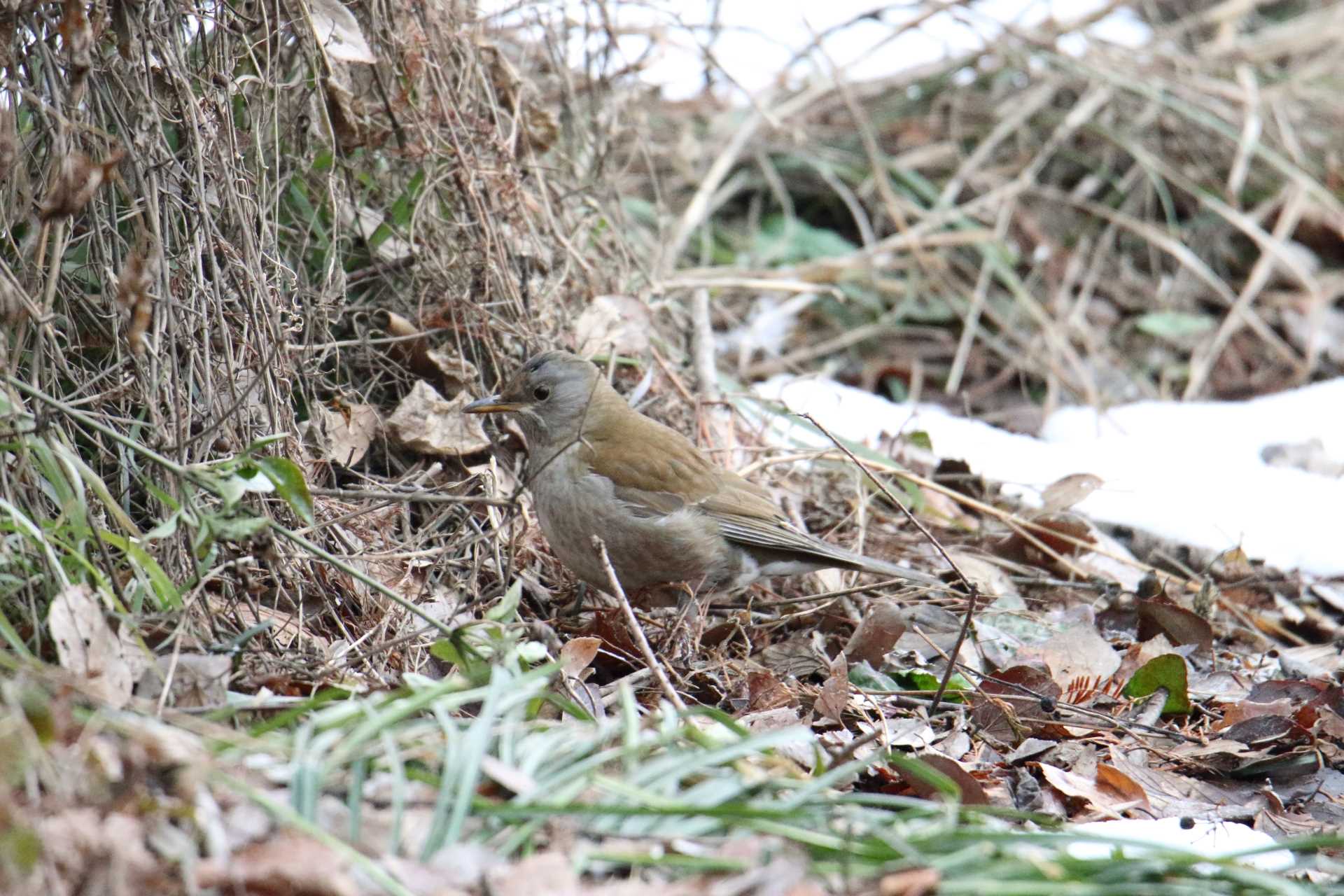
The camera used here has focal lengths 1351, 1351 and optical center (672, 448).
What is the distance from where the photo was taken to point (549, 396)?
4793 mm

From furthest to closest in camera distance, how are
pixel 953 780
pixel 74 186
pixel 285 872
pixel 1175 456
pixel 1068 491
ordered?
pixel 1175 456
pixel 1068 491
pixel 953 780
pixel 74 186
pixel 285 872

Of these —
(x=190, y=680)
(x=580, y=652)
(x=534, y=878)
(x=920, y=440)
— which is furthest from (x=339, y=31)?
(x=920, y=440)

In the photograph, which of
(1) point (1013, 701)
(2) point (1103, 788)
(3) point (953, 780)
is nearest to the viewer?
(3) point (953, 780)

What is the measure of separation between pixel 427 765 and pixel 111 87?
2.06 metres

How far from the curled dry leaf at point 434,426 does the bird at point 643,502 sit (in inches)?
3.7

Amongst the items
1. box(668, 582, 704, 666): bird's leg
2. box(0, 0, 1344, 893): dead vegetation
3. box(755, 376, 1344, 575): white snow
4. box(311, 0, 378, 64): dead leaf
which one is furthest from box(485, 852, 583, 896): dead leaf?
box(755, 376, 1344, 575): white snow

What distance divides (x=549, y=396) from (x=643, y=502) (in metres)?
0.50

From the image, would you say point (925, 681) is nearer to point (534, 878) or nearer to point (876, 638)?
point (876, 638)

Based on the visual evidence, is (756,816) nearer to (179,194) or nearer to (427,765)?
(427,765)

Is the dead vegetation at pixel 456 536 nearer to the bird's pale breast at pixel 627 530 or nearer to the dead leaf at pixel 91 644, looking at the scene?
the dead leaf at pixel 91 644

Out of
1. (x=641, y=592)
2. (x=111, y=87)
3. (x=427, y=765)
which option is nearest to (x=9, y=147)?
(x=111, y=87)

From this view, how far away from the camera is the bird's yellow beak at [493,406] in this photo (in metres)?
4.65

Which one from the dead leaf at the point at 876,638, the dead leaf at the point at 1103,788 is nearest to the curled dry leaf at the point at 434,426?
the dead leaf at the point at 876,638

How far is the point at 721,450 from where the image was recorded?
536 centimetres
